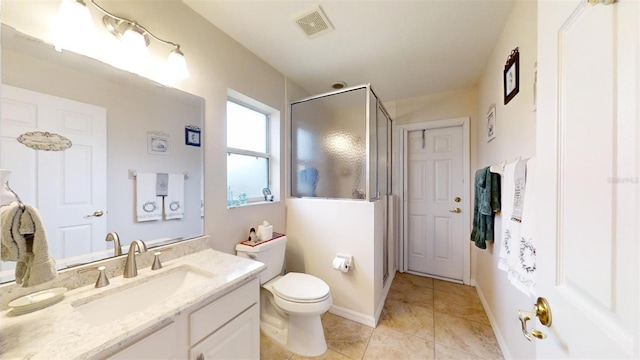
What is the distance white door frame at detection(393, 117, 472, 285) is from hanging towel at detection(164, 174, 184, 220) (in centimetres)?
247

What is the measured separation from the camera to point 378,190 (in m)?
2.23

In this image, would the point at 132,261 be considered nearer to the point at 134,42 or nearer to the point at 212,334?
the point at 212,334

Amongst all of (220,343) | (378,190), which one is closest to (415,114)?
(378,190)

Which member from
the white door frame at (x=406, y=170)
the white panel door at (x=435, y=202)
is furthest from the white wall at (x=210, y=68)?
the white panel door at (x=435, y=202)

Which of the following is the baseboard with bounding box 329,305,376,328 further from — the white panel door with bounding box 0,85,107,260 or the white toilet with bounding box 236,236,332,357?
the white panel door with bounding box 0,85,107,260

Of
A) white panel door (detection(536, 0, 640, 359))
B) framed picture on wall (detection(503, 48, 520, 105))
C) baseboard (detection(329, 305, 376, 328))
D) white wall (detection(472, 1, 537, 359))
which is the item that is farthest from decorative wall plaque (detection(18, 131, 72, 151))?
framed picture on wall (detection(503, 48, 520, 105))

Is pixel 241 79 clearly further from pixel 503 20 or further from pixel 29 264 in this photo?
pixel 503 20

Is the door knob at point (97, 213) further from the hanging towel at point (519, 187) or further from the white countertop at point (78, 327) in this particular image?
the hanging towel at point (519, 187)

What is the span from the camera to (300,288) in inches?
64.5

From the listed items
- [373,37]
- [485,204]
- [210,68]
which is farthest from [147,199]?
[485,204]

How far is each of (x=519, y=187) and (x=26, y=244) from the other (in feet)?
7.01

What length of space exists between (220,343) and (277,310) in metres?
0.83

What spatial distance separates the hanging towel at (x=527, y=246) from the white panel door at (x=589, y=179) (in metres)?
0.55

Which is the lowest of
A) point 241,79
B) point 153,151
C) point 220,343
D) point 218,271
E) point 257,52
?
point 220,343
